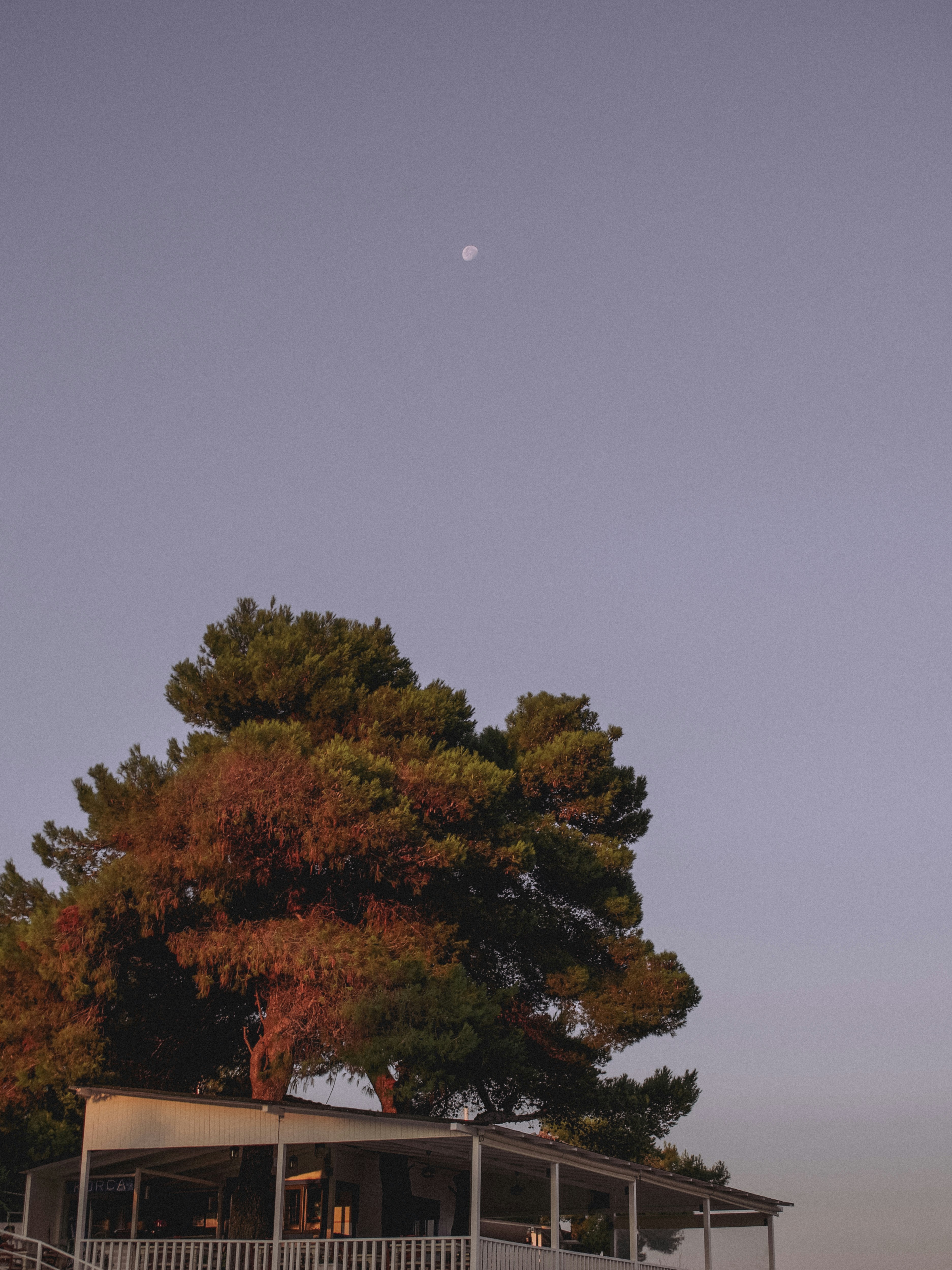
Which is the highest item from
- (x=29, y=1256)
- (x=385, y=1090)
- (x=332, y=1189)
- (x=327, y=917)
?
(x=327, y=917)

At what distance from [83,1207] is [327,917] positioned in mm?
6420

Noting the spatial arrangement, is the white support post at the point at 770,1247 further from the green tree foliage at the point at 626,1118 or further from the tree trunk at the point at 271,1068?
the tree trunk at the point at 271,1068

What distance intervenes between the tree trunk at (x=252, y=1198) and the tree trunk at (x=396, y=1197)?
211 cm

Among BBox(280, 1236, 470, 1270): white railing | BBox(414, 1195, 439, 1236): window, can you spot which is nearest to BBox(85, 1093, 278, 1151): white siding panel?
BBox(280, 1236, 470, 1270): white railing

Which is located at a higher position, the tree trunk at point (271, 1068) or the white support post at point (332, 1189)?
the tree trunk at point (271, 1068)

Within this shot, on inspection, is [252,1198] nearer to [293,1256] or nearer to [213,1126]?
[213,1126]

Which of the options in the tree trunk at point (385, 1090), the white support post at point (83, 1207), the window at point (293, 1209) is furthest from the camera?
the tree trunk at point (385, 1090)

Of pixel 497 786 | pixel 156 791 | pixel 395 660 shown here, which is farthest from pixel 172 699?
pixel 497 786

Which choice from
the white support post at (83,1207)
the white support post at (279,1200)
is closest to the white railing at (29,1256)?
the white support post at (83,1207)

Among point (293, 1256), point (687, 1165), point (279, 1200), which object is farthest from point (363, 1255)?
point (687, 1165)

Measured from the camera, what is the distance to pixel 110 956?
2222 cm

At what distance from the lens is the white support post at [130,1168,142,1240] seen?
2002 centimetres

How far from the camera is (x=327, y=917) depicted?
76.5ft

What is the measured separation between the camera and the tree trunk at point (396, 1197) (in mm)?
22703
